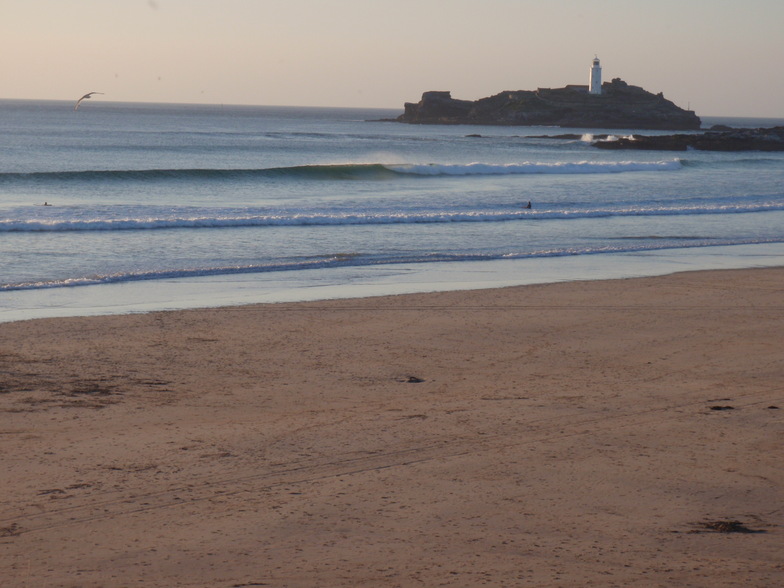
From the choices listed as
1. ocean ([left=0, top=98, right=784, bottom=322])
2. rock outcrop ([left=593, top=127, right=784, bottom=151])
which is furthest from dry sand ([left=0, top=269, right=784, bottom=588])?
rock outcrop ([left=593, top=127, right=784, bottom=151])

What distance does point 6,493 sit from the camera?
16.0 ft

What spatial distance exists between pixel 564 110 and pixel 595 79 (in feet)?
31.7

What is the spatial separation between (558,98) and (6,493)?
124 meters

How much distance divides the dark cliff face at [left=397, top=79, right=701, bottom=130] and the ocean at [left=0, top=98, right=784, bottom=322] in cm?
7650

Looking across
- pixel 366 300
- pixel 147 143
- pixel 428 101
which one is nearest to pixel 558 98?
pixel 428 101

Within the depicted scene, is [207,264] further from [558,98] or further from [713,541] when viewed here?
[558,98]

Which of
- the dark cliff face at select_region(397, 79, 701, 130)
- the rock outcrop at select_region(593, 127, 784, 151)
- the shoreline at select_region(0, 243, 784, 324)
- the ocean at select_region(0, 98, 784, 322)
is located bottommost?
the shoreline at select_region(0, 243, 784, 324)

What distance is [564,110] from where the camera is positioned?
11812 cm

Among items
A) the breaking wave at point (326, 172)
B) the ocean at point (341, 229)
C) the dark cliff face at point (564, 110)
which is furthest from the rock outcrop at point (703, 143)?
the dark cliff face at point (564, 110)

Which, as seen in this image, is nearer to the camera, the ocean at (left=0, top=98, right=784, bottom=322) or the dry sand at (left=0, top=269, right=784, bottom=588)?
the dry sand at (left=0, top=269, right=784, bottom=588)

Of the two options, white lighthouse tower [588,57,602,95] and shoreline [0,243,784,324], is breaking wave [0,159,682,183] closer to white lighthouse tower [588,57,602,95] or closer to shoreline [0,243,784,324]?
shoreline [0,243,784,324]

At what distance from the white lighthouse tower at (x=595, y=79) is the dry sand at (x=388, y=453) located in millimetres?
119415

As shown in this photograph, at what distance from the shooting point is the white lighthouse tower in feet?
403

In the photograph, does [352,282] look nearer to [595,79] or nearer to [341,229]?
[341,229]
